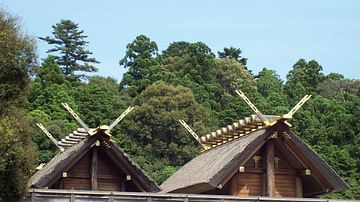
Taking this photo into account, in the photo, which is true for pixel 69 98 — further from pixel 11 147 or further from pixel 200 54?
pixel 11 147

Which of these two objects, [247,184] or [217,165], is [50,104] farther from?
[217,165]

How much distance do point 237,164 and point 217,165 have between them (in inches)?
29.1

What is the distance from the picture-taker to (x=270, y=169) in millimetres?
23516

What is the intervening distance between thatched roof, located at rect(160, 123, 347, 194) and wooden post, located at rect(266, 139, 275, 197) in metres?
0.48

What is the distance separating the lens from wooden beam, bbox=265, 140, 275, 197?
921 inches

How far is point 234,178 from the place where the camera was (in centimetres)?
2331

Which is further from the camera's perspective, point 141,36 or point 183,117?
point 141,36

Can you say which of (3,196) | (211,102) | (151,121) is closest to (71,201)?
(3,196)

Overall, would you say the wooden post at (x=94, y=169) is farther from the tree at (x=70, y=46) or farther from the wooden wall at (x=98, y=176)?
the tree at (x=70, y=46)

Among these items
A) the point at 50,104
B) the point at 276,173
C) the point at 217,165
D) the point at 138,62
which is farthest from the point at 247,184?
the point at 138,62

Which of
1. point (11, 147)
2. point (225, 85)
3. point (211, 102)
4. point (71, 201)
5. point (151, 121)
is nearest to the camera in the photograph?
point (11, 147)

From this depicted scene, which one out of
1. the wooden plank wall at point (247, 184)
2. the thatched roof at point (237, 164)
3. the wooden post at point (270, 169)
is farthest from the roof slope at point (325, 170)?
the wooden plank wall at point (247, 184)

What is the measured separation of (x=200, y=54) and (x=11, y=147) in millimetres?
52261

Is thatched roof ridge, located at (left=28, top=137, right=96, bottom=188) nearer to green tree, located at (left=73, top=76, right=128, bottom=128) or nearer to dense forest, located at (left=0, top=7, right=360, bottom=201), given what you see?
dense forest, located at (left=0, top=7, right=360, bottom=201)
